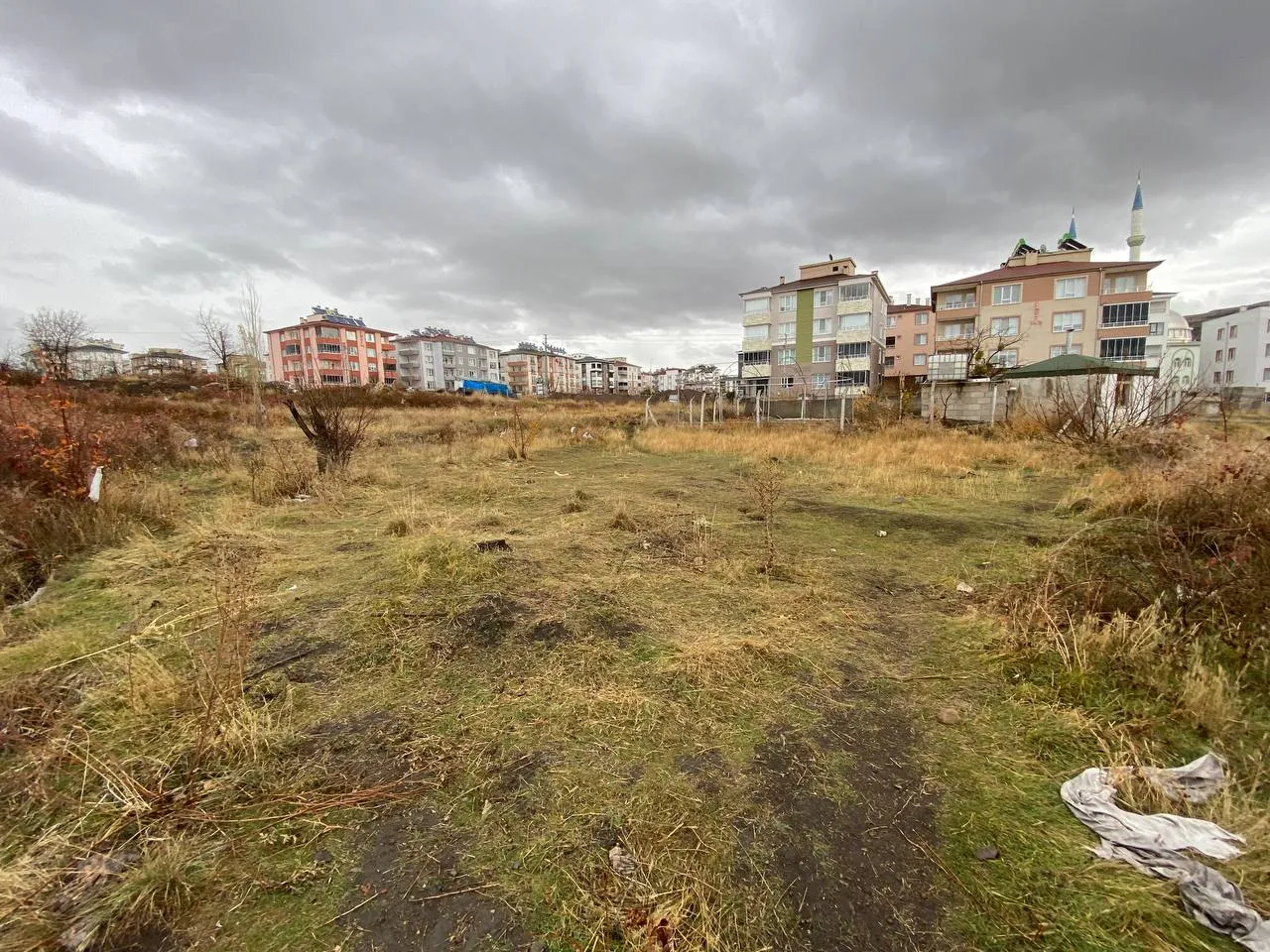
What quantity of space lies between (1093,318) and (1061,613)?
1926 inches

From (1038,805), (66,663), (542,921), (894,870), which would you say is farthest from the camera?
(66,663)

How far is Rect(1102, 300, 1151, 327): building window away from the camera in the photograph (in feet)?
122

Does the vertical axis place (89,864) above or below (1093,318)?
below

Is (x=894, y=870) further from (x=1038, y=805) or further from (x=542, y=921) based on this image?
(x=542, y=921)

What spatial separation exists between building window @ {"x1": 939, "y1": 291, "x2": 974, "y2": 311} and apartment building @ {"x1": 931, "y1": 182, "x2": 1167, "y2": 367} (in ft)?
0.14

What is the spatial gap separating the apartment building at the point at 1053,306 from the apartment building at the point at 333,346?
219 ft

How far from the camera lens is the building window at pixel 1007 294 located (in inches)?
1576

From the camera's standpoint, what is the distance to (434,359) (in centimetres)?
8456

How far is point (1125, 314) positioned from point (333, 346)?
8729cm

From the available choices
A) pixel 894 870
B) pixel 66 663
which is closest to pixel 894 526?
pixel 894 870

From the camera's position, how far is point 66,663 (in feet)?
9.54

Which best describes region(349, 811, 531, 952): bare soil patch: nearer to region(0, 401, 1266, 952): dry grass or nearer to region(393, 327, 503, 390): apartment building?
region(0, 401, 1266, 952): dry grass

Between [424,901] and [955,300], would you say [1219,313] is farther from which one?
[424,901]

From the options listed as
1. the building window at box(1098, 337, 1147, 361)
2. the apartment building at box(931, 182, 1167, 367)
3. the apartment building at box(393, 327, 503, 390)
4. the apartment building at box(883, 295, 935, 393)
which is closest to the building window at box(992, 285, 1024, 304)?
the apartment building at box(931, 182, 1167, 367)
